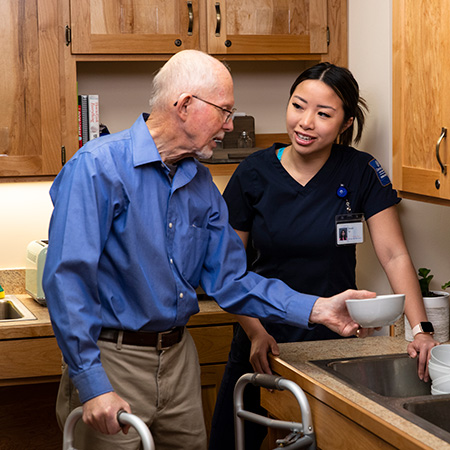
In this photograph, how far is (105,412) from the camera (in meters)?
1.63

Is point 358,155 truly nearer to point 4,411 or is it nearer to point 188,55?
point 188,55

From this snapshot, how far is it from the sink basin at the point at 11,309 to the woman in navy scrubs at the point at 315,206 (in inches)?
39.0

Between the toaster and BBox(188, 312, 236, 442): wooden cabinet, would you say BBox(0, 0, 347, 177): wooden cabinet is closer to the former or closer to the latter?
the toaster

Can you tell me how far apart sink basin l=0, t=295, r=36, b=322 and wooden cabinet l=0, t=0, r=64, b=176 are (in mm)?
534

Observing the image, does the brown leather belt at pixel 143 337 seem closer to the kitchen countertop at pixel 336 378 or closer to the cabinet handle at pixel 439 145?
the kitchen countertop at pixel 336 378

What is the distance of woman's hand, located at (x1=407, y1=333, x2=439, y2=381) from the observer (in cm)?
206

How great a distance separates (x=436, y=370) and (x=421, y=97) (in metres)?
0.73

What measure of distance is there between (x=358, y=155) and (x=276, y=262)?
0.44 meters

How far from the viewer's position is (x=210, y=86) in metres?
1.84

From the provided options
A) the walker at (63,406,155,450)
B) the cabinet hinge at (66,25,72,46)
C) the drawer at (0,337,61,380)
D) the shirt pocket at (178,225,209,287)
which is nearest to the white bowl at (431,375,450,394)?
the shirt pocket at (178,225,209,287)

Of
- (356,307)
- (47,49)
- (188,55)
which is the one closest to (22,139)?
(47,49)

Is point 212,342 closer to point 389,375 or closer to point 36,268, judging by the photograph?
point 36,268

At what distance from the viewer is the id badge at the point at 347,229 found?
7.85ft

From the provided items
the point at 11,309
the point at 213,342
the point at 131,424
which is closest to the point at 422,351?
the point at 131,424
